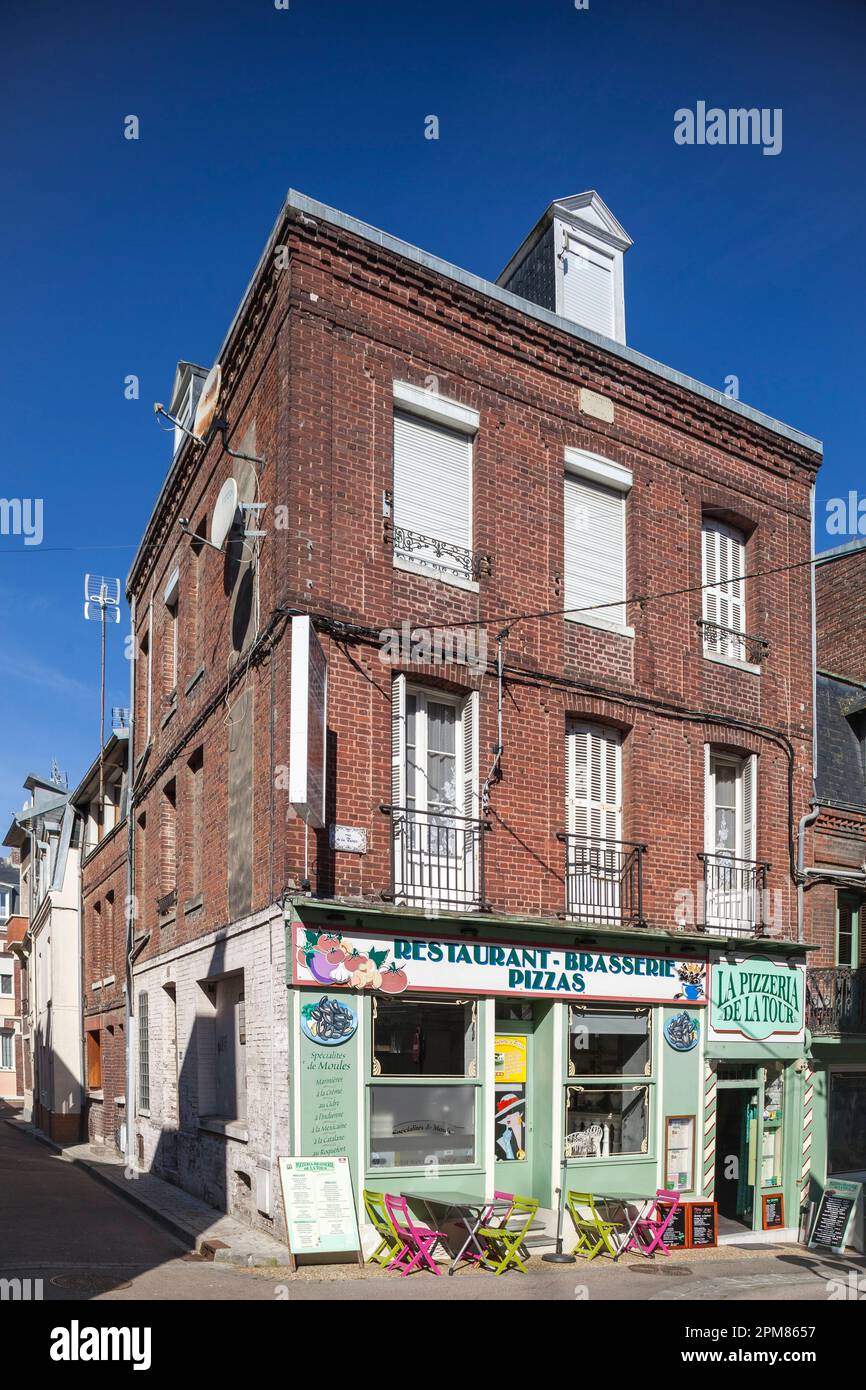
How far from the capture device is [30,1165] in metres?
21.8

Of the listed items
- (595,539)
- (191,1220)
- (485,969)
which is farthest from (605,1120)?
(595,539)

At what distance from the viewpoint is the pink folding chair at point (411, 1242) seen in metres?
11.4

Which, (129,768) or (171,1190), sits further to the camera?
(129,768)

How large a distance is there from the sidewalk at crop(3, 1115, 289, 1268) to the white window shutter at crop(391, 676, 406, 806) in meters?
4.59

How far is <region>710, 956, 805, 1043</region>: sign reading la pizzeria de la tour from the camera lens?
605 inches

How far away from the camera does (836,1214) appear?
46.6 feet

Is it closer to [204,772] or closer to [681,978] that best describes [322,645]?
[204,772]

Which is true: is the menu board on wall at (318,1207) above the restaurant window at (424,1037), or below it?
below

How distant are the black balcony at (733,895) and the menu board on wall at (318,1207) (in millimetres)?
6020

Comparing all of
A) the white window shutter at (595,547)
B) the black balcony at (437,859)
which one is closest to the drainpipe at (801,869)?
the white window shutter at (595,547)

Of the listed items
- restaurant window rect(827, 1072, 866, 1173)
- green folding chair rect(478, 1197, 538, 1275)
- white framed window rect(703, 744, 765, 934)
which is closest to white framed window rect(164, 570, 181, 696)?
white framed window rect(703, 744, 765, 934)

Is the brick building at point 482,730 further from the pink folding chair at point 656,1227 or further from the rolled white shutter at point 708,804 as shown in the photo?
the pink folding chair at point 656,1227

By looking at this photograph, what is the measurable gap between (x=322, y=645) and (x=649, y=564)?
5.08 metres

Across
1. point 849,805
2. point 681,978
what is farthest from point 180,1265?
point 849,805
